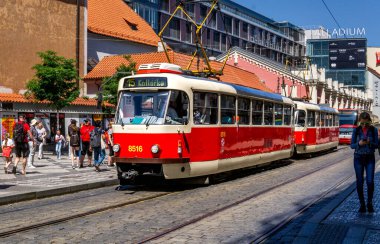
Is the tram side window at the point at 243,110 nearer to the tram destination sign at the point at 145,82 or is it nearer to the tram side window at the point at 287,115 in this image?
the tram destination sign at the point at 145,82

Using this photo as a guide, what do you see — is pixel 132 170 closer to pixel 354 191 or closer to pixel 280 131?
pixel 354 191

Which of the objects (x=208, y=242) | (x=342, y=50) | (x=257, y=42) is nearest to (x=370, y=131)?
(x=208, y=242)

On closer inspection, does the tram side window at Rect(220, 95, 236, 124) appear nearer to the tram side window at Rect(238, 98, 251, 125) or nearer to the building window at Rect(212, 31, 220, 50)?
the tram side window at Rect(238, 98, 251, 125)

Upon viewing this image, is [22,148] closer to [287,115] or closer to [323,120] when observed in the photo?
[287,115]

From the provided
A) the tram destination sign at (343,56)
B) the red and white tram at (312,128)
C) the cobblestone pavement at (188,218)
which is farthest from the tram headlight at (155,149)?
the tram destination sign at (343,56)

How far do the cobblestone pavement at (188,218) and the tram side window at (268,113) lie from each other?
5031 millimetres

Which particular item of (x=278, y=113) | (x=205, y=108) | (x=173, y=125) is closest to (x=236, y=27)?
(x=278, y=113)

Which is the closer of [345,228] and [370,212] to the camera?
[345,228]

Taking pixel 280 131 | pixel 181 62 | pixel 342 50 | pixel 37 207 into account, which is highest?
pixel 342 50

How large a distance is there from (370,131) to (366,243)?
304 cm

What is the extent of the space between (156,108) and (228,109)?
3.02 metres

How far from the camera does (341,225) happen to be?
8.43m

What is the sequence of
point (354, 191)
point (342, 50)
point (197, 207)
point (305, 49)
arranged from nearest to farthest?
point (197, 207) → point (354, 191) → point (342, 50) → point (305, 49)

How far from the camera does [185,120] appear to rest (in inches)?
525
